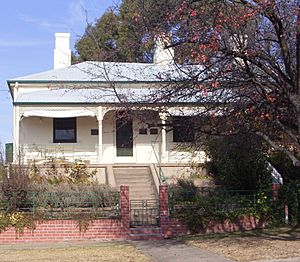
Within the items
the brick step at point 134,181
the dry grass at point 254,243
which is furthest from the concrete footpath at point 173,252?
the brick step at point 134,181

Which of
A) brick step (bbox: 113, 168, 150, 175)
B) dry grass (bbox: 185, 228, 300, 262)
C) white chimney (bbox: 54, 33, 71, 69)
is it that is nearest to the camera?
dry grass (bbox: 185, 228, 300, 262)

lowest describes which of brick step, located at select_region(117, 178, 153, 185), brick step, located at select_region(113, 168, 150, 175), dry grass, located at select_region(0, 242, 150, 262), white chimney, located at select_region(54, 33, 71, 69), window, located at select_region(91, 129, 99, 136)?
dry grass, located at select_region(0, 242, 150, 262)

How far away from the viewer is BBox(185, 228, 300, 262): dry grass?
1255 centimetres

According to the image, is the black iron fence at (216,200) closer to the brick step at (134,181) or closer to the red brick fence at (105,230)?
the red brick fence at (105,230)

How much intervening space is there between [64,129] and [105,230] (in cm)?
1058

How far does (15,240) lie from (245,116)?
8.10 metres

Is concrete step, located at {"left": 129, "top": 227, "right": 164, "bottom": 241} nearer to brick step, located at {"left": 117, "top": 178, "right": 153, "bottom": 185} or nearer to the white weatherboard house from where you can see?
brick step, located at {"left": 117, "top": 178, "right": 153, "bottom": 185}

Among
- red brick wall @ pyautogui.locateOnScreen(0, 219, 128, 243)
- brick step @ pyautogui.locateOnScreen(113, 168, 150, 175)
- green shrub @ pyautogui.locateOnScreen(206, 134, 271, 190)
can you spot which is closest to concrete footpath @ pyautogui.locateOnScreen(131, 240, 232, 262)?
red brick wall @ pyautogui.locateOnScreen(0, 219, 128, 243)

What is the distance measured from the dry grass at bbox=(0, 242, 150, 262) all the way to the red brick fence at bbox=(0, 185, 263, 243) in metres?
0.53

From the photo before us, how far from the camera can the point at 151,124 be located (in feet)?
42.2

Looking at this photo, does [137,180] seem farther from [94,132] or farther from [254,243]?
[254,243]

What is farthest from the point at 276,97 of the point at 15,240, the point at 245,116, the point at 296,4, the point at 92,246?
the point at 15,240

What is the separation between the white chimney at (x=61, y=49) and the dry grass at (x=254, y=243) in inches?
682

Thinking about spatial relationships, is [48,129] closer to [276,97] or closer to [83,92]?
[83,92]
